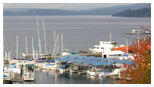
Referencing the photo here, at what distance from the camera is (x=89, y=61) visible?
1267 cm

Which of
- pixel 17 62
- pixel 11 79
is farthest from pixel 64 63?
pixel 11 79

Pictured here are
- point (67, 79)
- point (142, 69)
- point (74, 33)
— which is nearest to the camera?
point (142, 69)

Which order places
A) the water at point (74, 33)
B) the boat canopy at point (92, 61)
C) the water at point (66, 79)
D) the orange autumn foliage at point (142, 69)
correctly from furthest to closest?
the water at point (74, 33) → the boat canopy at point (92, 61) → the water at point (66, 79) → the orange autumn foliage at point (142, 69)

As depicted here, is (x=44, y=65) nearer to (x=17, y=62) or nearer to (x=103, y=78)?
(x=17, y=62)

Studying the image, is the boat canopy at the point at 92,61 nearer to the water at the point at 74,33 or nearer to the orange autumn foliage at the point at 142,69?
the water at the point at 74,33

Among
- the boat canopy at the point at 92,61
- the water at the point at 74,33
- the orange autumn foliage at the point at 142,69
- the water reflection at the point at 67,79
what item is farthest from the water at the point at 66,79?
the orange autumn foliage at the point at 142,69

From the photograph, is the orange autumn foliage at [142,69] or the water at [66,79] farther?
the water at [66,79]

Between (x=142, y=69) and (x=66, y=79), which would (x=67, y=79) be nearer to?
(x=66, y=79)

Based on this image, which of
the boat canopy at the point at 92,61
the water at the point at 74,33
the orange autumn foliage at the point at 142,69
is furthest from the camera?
the water at the point at 74,33

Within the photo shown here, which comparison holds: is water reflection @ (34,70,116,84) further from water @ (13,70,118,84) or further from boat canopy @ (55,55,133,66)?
boat canopy @ (55,55,133,66)

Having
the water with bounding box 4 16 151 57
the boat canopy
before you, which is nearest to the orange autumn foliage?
the boat canopy

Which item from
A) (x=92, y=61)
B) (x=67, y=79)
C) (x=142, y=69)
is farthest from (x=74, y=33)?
(x=142, y=69)

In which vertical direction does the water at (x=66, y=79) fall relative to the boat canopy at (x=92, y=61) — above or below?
below

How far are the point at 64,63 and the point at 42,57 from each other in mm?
1922
